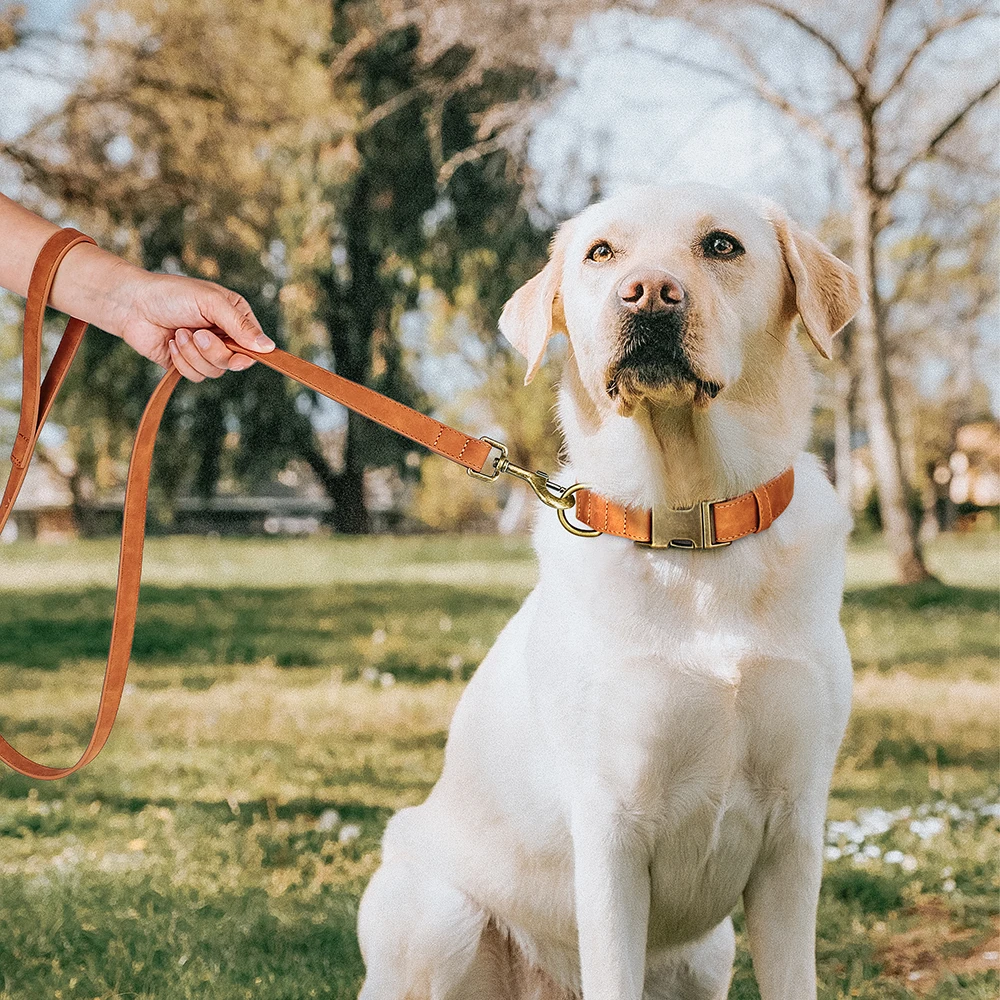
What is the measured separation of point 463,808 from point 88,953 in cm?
145

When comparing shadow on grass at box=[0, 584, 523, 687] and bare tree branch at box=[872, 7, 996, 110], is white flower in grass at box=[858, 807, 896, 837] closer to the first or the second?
shadow on grass at box=[0, 584, 523, 687]

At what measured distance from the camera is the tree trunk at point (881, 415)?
9.16m

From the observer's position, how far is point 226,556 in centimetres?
1126

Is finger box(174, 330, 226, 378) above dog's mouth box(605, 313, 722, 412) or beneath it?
above

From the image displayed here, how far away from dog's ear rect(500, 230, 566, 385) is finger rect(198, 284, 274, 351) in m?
0.49

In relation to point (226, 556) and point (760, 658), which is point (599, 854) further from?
point (226, 556)

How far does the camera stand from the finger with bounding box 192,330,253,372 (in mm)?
2266

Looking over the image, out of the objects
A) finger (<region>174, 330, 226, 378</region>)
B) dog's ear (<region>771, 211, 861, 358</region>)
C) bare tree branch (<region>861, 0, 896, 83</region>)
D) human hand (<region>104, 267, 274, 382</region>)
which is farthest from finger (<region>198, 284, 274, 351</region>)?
bare tree branch (<region>861, 0, 896, 83</region>)

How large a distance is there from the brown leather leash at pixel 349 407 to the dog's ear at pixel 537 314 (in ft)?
0.69

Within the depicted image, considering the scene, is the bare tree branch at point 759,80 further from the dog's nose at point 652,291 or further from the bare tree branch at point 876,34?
the dog's nose at point 652,291

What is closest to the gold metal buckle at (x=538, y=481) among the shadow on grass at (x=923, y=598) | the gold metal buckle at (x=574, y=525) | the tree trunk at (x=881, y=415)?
the gold metal buckle at (x=574, y=525)

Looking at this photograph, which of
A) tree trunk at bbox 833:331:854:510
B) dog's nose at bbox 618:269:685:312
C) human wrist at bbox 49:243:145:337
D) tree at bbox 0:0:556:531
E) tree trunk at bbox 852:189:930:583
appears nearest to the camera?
dog's nose at bbox 618:269:685:312

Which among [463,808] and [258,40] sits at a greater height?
[258,40]

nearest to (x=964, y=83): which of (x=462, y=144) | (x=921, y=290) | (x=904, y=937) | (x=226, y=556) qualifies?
(x=462, y=144)
